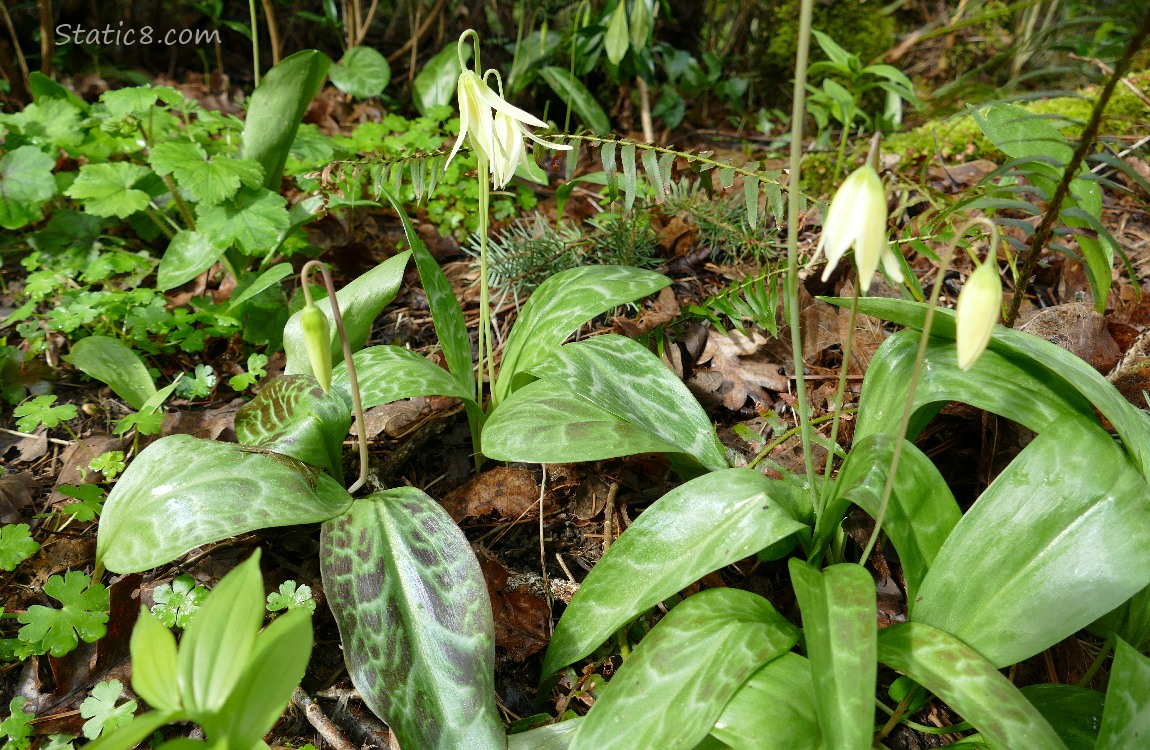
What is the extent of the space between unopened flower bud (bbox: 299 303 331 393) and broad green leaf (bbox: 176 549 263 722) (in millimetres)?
439

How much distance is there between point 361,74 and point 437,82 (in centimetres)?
39

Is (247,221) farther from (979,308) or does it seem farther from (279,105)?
(979,308)

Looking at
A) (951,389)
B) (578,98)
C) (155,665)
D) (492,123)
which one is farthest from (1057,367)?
(578,98)

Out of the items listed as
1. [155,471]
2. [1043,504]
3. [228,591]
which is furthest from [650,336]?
[228,591]

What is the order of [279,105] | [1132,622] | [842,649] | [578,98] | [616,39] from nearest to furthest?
[842,649], [1132,622], [279,105], [616,39], [578,98]

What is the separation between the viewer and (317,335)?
4.34ft

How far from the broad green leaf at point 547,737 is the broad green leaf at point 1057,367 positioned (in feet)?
3.35

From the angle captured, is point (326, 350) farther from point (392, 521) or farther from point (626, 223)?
→ point (626, 223)

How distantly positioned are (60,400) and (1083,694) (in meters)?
2.73

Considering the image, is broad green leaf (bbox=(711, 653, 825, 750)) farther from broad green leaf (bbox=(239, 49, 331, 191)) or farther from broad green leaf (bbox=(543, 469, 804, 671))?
broad green leaf (bbox=(239, 49, 331, 191))

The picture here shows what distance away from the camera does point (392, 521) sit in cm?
156

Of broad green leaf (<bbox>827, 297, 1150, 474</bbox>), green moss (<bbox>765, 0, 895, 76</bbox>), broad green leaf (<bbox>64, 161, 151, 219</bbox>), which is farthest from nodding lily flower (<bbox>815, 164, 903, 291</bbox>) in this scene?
green moss (<bbox>765, 0, 895, 76</bbox>)

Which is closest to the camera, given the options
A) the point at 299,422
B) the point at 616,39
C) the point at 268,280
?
the point at 299,422

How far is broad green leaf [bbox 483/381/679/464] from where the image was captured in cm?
155
